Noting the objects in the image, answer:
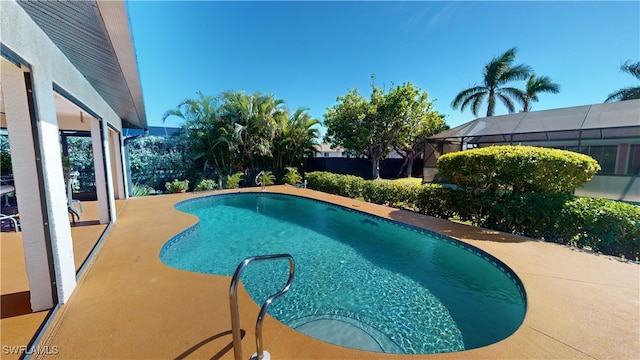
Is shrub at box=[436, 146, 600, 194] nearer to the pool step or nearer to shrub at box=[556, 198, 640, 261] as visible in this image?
shrub at box=[556, 198, 640, 261]

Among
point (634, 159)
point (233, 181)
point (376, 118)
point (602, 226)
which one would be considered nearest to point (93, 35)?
point (602, 226)

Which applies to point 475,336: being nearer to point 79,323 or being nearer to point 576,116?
point 79,323

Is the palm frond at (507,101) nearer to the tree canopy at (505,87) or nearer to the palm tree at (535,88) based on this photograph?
the tree canopy at (505,87)

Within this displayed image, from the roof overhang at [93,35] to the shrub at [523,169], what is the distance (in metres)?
7.28

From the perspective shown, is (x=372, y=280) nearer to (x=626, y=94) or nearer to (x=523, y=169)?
(x=523, y=169)

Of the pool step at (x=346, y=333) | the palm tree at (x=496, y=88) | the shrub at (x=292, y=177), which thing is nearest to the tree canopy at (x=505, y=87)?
the palm tree at (x=496, y=88)

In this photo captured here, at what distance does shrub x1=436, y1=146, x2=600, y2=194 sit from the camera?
5594mm

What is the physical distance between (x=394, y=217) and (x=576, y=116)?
9117 mm

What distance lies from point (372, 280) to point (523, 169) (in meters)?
4.57

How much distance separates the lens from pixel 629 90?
18.2 m

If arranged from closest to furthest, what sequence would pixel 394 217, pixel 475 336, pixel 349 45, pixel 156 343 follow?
pixel 156 343 < pixel 475 336 < pixel 394 217 < pixel 349 45

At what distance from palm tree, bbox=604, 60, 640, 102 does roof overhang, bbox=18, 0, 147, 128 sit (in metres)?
28.5

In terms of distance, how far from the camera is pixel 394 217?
7.49 metres

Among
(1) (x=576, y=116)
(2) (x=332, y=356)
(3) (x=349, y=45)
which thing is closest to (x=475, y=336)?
(2) (x=332, y=356)
